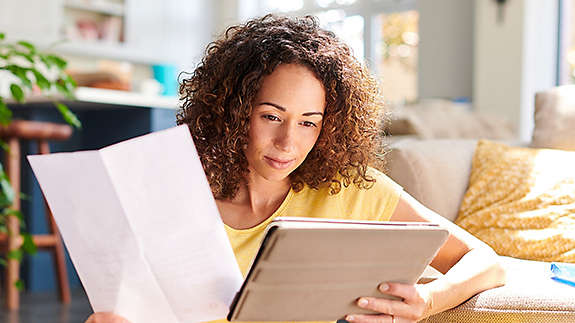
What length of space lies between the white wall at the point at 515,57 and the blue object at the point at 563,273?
9.93ft

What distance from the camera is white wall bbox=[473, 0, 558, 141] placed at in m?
4.32

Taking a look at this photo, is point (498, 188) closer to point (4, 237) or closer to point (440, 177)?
point (440, 177)

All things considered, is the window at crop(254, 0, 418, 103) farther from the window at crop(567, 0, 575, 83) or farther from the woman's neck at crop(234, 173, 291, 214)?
the woman's neck at crop(234, 173, 291, 214)

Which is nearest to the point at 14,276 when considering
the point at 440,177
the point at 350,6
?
the point at 440,177

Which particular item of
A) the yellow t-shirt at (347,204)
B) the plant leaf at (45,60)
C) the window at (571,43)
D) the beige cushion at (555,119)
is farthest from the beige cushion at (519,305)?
the window at (571,43)

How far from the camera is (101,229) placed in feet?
2.84

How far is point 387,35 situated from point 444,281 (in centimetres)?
499

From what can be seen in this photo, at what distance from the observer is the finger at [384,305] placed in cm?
92

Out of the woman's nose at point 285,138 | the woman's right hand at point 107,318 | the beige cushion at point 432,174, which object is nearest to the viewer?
the woman's right hand at point 107,318

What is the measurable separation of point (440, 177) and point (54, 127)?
77.3 inches

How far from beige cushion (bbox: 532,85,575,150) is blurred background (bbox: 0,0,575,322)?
59cm

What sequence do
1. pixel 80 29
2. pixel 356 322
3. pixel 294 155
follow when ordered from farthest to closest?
pixel 80 29
pixel 294 155
pixel 356 322

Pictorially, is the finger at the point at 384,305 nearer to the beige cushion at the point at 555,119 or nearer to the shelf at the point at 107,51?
the beige cushion at the point at 555,119

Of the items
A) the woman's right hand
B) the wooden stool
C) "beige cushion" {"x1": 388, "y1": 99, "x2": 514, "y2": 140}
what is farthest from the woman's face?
the wooden stool
